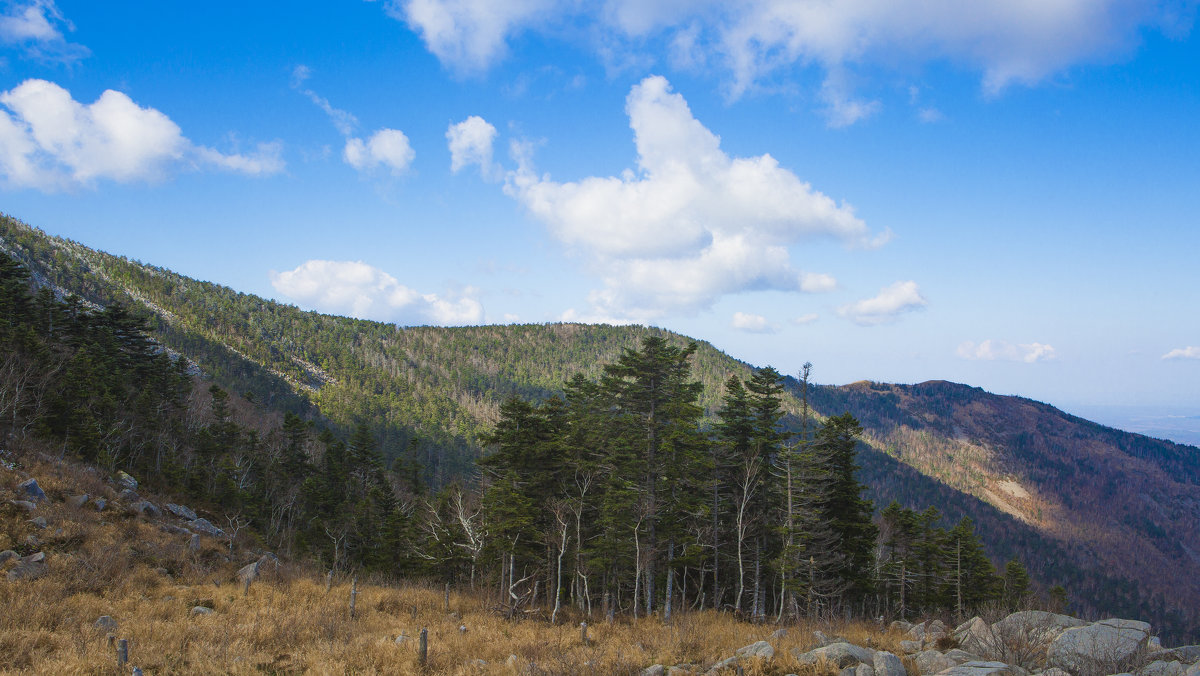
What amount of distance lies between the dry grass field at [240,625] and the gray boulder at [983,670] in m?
2.51

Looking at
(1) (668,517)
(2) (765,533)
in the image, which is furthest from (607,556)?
(2) (765,533)

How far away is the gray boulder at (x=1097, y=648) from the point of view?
9776 millimetres

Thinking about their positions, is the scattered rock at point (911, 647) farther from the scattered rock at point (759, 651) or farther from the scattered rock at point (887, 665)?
the scattered rock at point (759, 651)

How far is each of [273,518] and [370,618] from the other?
129 feet

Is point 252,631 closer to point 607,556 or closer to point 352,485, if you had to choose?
point 607,556

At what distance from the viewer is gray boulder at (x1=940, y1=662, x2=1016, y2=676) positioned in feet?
31.2


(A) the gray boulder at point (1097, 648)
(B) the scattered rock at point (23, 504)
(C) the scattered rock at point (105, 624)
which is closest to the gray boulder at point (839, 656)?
(A) the gray boulder at point (1097, 648)

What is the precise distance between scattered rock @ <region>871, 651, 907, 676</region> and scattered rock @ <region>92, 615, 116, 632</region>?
18226mm

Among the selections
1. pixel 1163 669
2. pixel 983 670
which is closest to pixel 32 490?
pixel 983 670

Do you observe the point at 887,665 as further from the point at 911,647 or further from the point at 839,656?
the point at 911,647

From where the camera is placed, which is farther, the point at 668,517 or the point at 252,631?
the point at 668,517

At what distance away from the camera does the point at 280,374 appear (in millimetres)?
173750

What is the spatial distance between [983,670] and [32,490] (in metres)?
31.4

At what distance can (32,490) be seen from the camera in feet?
65.1
